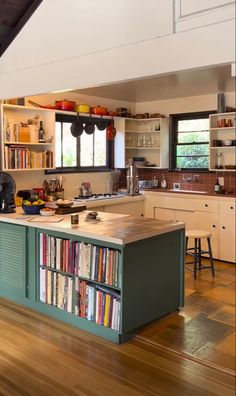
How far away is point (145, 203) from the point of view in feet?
16.9

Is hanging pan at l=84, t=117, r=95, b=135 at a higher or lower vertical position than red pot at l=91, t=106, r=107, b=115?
lower

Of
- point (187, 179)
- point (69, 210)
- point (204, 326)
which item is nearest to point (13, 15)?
point (69, 210)

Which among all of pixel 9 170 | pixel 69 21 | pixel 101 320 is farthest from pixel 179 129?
pixel 101 320

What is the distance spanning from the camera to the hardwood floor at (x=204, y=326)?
2441 mm

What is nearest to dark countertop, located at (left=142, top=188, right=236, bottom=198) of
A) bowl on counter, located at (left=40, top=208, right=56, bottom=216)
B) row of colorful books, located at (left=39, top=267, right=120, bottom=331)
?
bowl on counter, located at (left=40, top=208, right=56, bottom=216)

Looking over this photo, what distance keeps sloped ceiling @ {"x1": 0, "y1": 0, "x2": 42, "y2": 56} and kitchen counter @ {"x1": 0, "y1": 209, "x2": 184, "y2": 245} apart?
1.41m

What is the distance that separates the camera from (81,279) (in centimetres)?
281

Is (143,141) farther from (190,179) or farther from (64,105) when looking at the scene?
(64,105)

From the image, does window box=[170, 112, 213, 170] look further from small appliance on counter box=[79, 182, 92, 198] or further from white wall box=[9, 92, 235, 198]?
small appliance on counter box=[79, 182, 92, 198]

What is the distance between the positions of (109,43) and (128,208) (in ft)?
8.74

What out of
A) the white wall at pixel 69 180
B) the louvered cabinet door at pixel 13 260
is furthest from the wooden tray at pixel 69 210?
the white wall at pixel 69 180

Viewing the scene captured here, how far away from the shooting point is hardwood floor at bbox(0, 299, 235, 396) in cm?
212

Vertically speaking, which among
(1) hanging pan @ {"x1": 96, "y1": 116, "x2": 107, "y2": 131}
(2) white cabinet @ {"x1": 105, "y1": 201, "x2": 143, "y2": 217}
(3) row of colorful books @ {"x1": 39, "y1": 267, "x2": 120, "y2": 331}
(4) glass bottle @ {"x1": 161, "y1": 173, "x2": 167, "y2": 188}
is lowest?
(3) row of colorful books @ {"x1": 39, "y1": 267, "x2": 120, "y2": 331}

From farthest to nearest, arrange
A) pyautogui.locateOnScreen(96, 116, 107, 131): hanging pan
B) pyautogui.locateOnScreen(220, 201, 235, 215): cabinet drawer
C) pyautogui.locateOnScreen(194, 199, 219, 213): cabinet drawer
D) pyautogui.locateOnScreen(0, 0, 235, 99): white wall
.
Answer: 1. pyautogui.locateOnScreen(96, 116, 107, 131): hanging pan
2. pyautogui.locateOnScreen(194, 199, 219, 213): cabinet drawer
3. pyautogui.locateOnScreen(220, 201, 235, 215): cabinet drawer
4. pyautogui.locateOnScreen(0, 0, 235, 99): white wall
